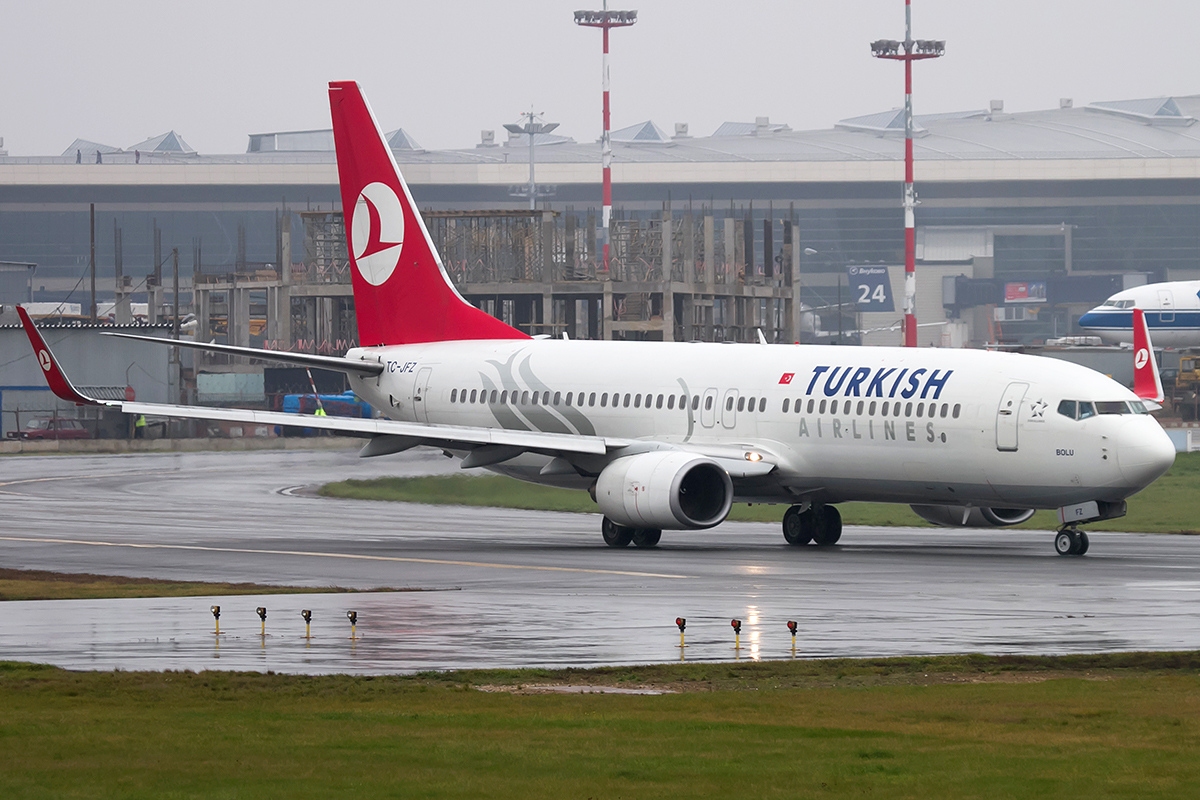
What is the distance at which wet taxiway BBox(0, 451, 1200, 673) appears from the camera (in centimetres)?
2200

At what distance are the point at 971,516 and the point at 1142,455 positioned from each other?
21.2 feet

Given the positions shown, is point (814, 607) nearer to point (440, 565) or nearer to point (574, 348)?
point (440, 565)

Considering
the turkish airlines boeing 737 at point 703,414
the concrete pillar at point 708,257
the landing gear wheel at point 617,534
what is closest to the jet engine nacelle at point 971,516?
the turkish airlines boeing 737 at point 703,414

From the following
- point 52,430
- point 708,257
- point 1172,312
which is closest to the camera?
point 52,430

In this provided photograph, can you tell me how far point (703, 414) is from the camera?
138 ft

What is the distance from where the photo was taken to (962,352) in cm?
3919

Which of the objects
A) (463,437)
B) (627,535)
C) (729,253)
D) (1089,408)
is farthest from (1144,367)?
(463,437)

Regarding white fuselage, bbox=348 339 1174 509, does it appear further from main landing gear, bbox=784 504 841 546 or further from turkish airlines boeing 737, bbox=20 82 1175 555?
main landing gear, bbox=784 504 841 546

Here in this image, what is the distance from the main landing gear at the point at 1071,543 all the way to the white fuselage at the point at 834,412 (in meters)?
0.97

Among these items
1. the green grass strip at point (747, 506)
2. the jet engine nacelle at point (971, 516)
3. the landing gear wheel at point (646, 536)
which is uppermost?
the jet engine nacelle at point (971, 516)

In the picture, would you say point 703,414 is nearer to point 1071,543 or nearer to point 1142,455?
point 1071,543

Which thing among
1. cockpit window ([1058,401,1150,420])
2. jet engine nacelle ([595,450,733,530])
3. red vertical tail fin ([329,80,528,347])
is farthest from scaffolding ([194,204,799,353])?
cockpit window ([1058,401,1150,420])

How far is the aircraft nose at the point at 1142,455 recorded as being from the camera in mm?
35844

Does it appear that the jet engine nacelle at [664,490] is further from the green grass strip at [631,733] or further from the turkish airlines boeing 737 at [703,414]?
the green grass strip at [631,733]
